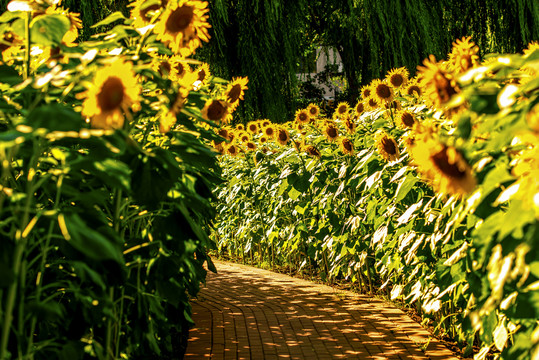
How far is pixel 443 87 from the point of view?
2.12 meters

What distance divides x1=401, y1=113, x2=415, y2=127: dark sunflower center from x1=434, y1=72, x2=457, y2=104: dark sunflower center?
1.48 meters

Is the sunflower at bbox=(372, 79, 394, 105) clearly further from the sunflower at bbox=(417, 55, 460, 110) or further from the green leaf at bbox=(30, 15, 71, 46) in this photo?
the green leaf at bbox=(30, 15, 71, 46)

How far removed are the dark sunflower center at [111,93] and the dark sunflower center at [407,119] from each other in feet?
8.29

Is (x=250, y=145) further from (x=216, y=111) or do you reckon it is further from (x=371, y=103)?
(x=216, y=111)

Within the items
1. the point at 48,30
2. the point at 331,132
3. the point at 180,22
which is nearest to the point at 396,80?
the point at 331,132

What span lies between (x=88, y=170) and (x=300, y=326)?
3084 mm

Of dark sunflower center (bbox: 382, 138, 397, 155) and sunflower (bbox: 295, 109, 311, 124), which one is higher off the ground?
sunflower (bbox: 295, 109, 311, 124)

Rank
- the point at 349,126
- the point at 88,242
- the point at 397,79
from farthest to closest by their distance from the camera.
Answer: the point at 349,126 < the point at 397,79 < the point at 88,242

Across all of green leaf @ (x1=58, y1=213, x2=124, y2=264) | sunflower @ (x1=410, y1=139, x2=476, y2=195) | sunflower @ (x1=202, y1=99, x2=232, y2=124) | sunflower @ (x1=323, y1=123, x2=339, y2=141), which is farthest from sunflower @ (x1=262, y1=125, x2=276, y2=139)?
green leaf @ (x1=58, y1=213, x2=124, y2=264)

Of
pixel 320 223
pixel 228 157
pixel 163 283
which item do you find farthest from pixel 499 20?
pixel 163 283

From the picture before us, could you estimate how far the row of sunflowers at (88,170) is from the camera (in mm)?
1364

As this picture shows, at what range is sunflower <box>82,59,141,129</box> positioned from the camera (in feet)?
4.46

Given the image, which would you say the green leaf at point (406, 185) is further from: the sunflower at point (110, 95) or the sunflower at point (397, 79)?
the sunflower at point (110, 95)

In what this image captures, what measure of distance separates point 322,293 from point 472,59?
3.16m
